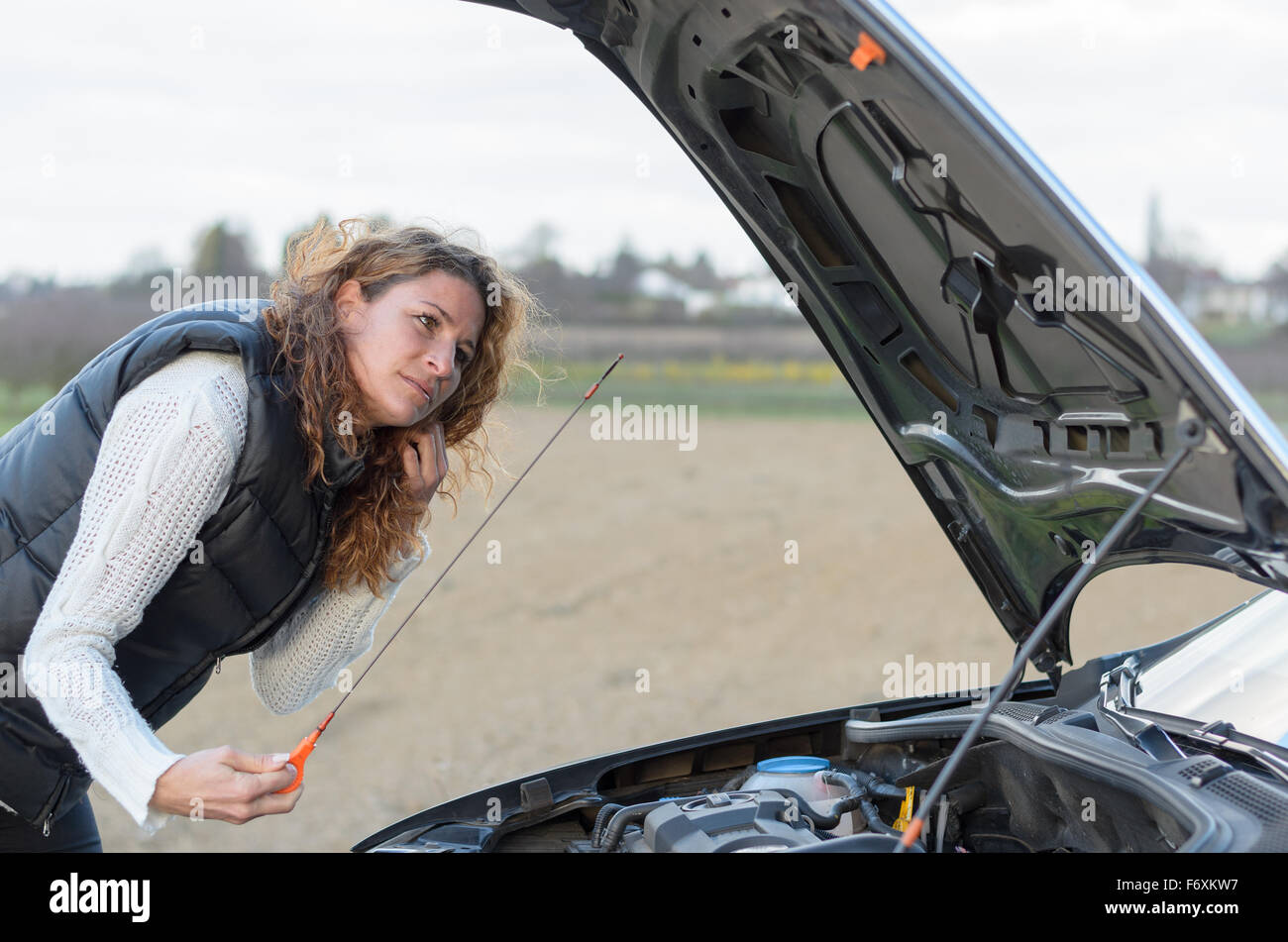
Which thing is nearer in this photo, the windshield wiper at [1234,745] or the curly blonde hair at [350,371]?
the windshield wiper at [1234,745]

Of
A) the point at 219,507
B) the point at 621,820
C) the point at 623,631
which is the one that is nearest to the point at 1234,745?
the point at 621,820

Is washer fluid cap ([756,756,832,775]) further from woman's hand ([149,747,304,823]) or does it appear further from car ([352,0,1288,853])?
woman's hand ([149,747,304,823])

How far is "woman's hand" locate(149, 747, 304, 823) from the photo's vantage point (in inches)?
63.5

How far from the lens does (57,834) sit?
2158 mm

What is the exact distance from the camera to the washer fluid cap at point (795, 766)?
89.2 inches

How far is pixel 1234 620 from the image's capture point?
234 centimetres

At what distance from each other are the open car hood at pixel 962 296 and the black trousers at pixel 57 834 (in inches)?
76.4

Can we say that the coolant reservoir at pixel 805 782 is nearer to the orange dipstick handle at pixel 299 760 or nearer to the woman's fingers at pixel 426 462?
the orange dipstick handle at pixel 299 760

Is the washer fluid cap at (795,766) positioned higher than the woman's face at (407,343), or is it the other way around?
the woman's face at (407,343)

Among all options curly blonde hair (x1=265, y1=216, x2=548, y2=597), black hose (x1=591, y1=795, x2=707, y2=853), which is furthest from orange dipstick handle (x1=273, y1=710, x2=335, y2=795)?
black hose (x1=591, y1=795, x2=707, y2=853)

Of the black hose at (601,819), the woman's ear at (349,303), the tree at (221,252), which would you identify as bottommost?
the black hose at (601,819)

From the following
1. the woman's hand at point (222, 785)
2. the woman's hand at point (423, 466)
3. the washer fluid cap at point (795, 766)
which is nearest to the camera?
the woman's hand at point (222, 785)

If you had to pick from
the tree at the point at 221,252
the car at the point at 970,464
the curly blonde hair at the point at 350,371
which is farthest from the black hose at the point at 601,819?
the tree at the point at 221,252

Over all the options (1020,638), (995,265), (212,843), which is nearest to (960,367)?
(995,265)
